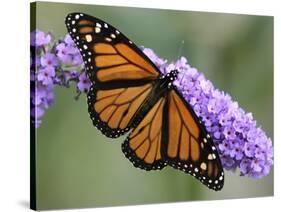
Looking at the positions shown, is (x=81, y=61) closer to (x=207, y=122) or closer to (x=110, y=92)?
(x=110, y=92)

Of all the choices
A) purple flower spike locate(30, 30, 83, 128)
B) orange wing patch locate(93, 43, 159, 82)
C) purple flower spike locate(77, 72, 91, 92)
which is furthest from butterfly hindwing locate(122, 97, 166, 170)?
purple flower spike locate(30, 30, 83, 128)

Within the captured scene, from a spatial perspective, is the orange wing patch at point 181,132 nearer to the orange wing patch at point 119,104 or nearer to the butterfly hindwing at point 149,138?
the butterfly hindwing at point 149,138

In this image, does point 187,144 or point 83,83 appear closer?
point 187,144

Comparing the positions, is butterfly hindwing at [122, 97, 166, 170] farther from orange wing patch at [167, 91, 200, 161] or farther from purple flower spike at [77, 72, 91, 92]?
purple flower spike at [77, 72, 91, 92]

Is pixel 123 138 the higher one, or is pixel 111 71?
pixel 111 71

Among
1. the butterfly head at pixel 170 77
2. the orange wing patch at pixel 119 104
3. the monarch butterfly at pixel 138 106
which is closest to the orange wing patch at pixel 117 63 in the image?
the monarch butterfly at pixel 138 106

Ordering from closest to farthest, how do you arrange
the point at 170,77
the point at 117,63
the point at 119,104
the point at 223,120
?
the point at 117,63 < the point at 119,104 < the point at 170,77 < the point at 223,120

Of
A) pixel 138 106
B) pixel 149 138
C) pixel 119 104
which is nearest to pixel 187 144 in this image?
pixel 149 138

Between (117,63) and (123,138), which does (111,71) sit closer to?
(117,63)
